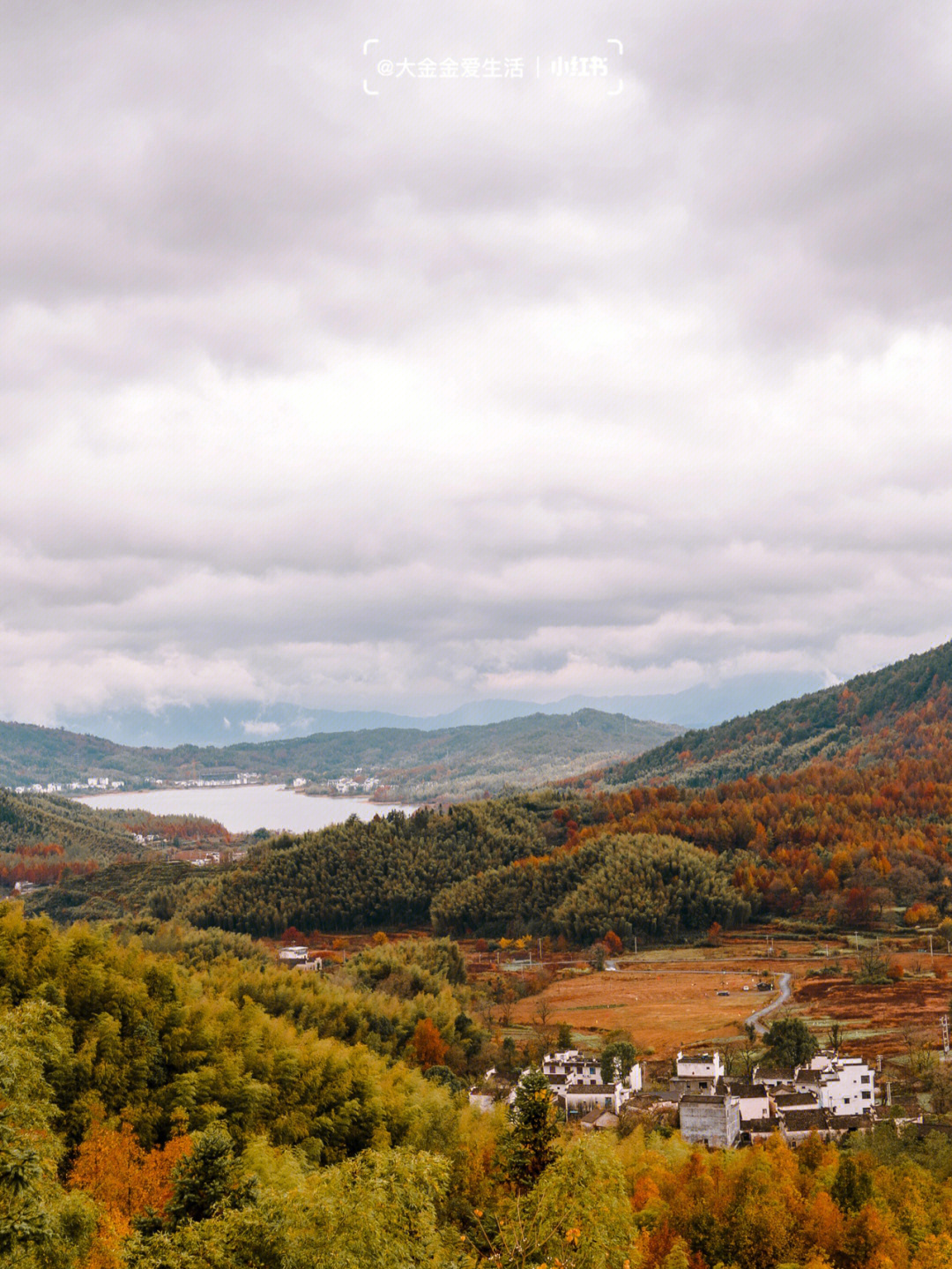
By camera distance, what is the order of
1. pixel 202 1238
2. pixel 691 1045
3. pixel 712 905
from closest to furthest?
pixel 202 1238, pixel 691 1045, pixel 712 905

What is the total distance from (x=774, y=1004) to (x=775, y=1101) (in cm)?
3194

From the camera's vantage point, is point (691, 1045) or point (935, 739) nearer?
point (691, 1045)

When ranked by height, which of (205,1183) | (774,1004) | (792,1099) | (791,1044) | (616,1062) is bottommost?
(774,1004)

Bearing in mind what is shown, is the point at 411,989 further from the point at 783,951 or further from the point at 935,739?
the point at 935,739

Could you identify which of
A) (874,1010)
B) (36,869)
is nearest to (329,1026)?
(874,1010)

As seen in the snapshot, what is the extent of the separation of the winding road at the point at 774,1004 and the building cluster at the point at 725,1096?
1215cm

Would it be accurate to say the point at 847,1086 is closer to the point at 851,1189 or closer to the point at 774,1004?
the point at 851,1189

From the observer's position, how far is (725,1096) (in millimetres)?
46812

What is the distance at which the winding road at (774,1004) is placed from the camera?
7188cm

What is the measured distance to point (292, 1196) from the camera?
15.7 meters

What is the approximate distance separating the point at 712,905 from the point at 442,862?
38.5 m

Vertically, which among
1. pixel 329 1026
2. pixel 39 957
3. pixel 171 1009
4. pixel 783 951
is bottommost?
pixel 783 951

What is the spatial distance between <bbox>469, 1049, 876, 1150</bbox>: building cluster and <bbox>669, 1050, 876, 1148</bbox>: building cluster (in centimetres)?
4

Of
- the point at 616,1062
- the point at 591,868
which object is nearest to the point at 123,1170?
the point at 616,1062
